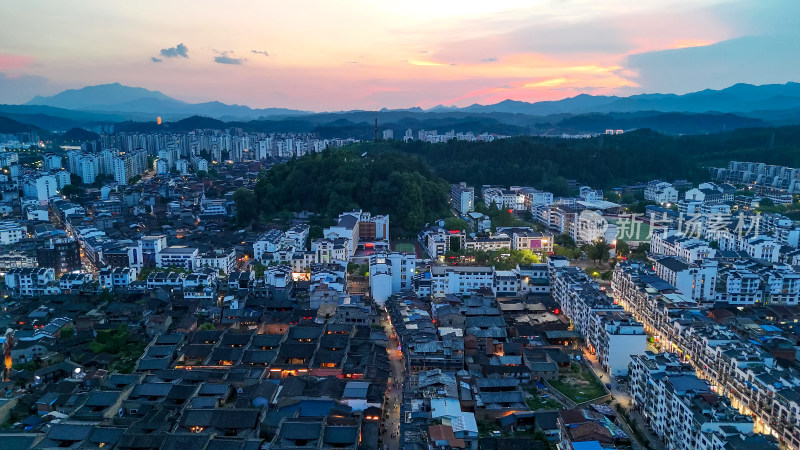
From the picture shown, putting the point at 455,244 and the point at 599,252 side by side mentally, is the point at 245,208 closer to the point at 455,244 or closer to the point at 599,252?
the point at 455,244

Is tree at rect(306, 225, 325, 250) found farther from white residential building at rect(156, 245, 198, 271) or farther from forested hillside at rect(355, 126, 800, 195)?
forested hillside at rect(355, 126, 800, 195)

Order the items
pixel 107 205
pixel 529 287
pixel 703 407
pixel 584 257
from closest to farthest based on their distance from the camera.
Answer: pixel 703 407
pixel 529 287
pixel 584 257
pixel 107 205

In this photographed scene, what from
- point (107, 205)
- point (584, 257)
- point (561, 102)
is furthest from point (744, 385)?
point (561, 102)

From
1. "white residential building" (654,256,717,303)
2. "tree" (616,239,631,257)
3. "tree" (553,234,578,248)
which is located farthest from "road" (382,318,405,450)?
"tree" (616,239,631,257)

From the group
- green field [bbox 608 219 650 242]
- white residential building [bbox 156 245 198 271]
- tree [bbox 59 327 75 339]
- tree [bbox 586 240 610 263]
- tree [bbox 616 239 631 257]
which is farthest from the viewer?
green field [bbox 608 219 650 242]

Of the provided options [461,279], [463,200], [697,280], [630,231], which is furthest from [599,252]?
[463,200]

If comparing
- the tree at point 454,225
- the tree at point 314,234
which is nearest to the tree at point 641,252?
the tree at point 454,225

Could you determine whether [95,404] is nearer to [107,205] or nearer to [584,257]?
[584,257]

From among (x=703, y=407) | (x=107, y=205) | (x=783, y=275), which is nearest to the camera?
(x=703, y=407)
